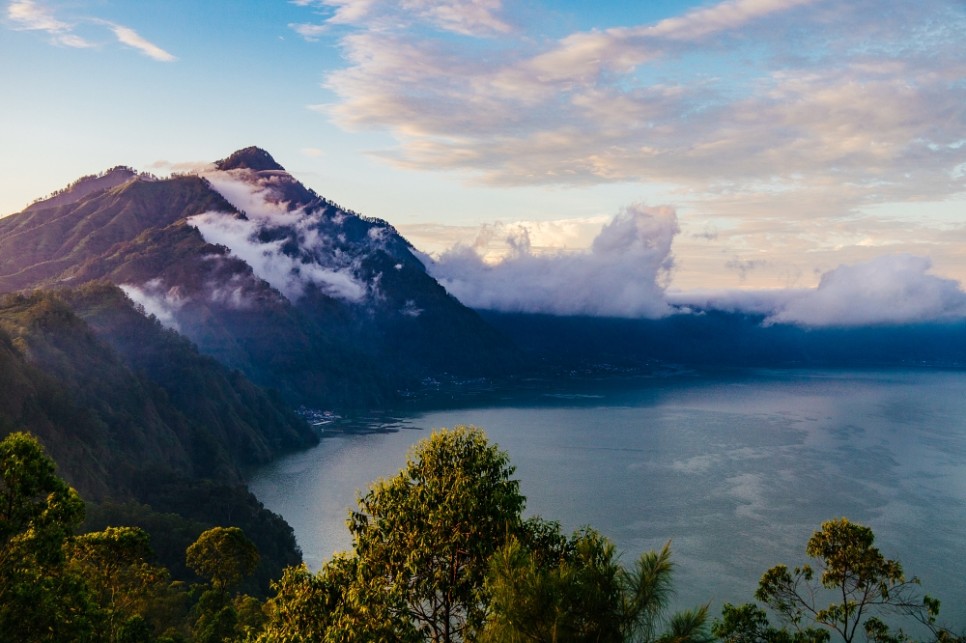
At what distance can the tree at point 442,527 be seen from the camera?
17.4 metres

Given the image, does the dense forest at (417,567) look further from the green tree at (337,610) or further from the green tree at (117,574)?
the green tree at (117,574)

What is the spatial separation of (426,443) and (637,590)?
7619mm

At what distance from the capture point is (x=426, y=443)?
19719mm

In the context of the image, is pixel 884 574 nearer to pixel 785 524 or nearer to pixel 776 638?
pixel 776 638

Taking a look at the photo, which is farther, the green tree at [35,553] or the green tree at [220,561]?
the green tree at [220,561]

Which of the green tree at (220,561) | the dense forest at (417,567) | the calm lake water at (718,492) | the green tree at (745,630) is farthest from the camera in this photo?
the calm lake water at (718,492)

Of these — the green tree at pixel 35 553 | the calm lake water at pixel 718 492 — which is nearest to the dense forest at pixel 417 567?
the green tree at pixel 35 553

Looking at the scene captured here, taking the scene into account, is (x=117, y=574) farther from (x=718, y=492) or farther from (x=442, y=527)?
(x=718, y=492)

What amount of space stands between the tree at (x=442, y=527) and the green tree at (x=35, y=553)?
7.84m

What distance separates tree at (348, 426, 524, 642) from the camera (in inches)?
685

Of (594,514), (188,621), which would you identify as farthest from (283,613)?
(594,514)

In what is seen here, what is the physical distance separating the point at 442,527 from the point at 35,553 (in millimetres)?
11027

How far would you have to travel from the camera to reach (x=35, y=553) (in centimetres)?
1877

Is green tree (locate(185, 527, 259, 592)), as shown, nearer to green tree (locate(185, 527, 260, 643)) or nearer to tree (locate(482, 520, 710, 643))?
green tree (locate(185, 527, 260, 643))
